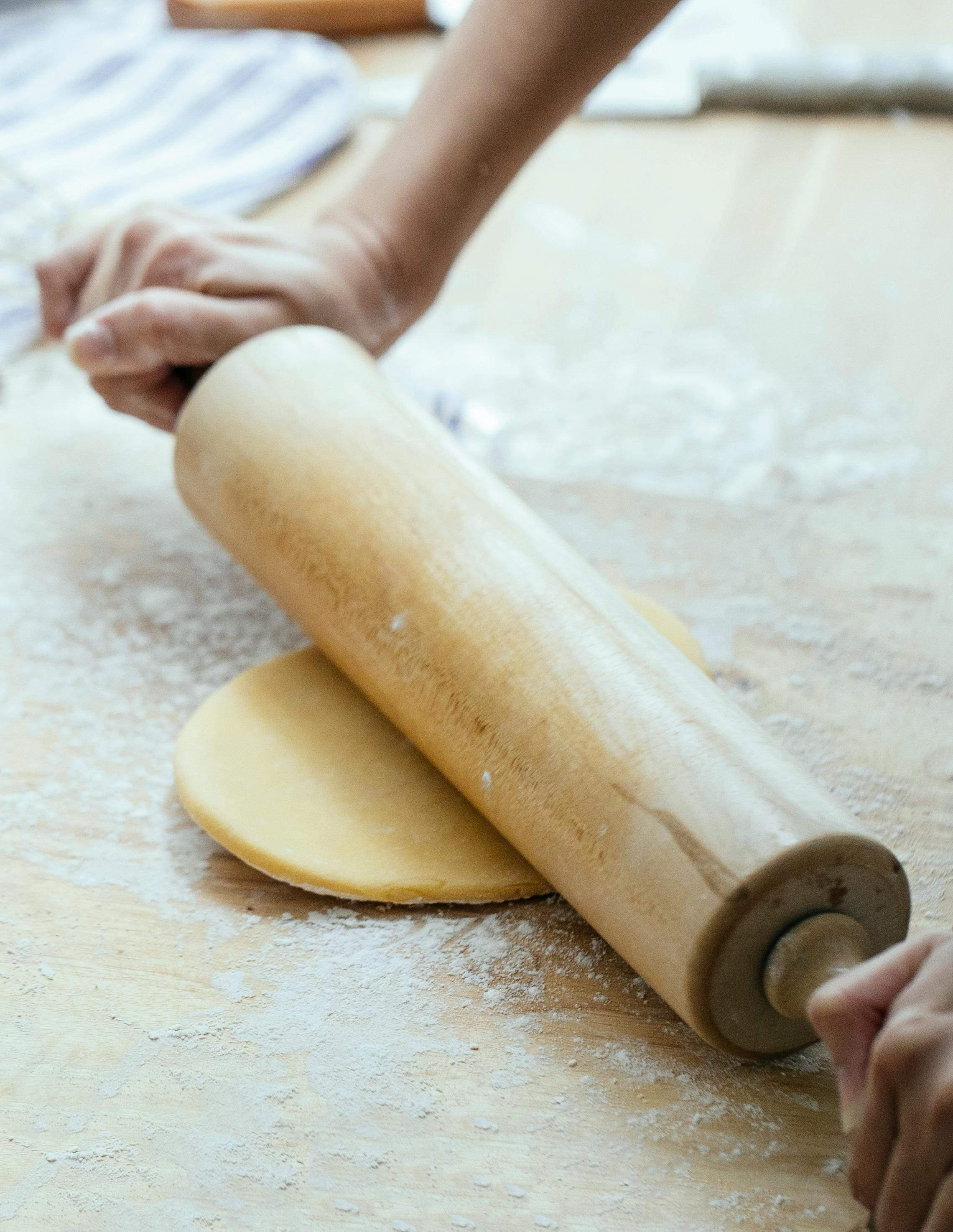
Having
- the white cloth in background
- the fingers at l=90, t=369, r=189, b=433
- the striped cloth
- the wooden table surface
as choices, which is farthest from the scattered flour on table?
Answer: the white cloth in background

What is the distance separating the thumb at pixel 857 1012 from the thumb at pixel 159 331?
773mm

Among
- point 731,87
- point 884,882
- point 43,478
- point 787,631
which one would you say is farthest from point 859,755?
point 731,87

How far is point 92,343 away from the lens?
1.07m

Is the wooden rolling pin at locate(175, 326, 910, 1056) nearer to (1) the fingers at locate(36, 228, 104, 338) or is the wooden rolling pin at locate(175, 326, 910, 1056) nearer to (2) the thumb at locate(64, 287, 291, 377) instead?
(2) the thumb at locate(64, 287, 291, 377)

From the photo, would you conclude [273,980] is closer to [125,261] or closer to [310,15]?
[125,261]

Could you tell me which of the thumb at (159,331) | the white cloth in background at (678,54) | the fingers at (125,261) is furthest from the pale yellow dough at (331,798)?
the white cloth in background at (678,54)

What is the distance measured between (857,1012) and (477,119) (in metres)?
0.89

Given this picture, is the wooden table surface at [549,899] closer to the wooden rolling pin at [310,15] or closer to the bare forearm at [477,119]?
the bare forearm at [477,119]

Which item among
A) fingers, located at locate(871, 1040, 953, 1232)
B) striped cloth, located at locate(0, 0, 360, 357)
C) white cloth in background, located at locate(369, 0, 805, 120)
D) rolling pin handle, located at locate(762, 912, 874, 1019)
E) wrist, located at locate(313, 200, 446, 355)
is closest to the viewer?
fingers, located at locate(871, 1040, 953, 1232)

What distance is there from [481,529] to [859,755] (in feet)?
1.14

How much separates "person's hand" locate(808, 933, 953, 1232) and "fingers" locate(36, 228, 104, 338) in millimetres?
1031

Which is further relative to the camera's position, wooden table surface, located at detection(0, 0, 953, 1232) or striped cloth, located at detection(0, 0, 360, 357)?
striped cloth, located at detection(0, 0, 360, 357)

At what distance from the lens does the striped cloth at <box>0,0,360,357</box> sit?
178 cm

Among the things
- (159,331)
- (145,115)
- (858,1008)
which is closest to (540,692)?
(858,1008)
